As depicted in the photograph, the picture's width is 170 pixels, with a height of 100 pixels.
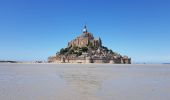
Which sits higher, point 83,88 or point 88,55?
point 88,55

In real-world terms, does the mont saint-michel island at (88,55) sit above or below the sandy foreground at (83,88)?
above

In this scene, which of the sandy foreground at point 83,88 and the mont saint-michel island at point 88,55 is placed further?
the mont saint-michel island at point 88,55

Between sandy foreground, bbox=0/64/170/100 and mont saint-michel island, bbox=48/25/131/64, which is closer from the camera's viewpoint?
sandy foreground, bbox=0/64/170/100

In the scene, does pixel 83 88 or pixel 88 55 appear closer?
pixel 83 88

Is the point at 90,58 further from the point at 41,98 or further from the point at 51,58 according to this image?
the point at 41,98

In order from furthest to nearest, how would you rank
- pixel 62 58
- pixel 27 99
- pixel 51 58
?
pixel 51 58
pixel 62 58
pixel 27 99

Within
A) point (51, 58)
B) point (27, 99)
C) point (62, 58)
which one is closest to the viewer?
point (27, 99)

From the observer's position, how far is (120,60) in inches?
7003

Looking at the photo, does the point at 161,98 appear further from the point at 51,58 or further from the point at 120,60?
the point at 51,58

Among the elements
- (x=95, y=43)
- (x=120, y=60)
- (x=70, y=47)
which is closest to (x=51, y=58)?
(x=70, y=47)

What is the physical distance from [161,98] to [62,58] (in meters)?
161

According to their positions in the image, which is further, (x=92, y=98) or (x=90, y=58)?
(x=90, y=58)

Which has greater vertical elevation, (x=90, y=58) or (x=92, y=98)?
(x=90, y=58)

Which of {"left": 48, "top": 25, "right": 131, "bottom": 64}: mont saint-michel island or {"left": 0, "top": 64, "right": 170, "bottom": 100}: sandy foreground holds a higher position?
{"left": 48, "top": 25, "right": 131, "bottom": 64}: mont saint-michel island
